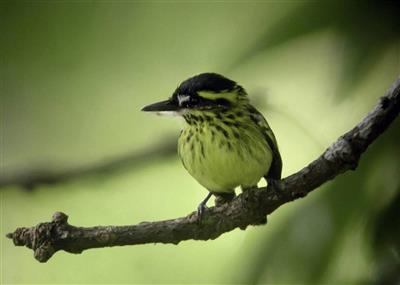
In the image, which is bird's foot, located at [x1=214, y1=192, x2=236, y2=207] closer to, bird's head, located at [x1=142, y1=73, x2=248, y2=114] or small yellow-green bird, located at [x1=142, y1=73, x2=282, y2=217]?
small yellow-green bird, located at [x1=142, y1=73, x2=282, y2=217]

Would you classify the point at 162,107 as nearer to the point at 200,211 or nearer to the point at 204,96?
the point at 204,96

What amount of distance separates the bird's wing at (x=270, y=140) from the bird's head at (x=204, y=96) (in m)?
0.03

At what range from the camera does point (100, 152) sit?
1074 millimetres

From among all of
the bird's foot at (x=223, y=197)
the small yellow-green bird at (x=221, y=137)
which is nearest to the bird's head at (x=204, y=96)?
the small yellow-green bird at (x=221, y=137)

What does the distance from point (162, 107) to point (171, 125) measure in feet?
0.26

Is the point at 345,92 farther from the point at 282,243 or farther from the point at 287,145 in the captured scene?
the point at 282,243

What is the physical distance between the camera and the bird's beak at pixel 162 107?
100 cm

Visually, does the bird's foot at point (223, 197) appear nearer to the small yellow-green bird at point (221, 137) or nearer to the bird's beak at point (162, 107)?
the small yellow-green bird at point (221, 137)

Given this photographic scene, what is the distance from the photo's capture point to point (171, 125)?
108 centimetres

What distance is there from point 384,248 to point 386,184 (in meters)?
0.11

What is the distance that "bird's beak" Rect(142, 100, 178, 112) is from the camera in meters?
1.00

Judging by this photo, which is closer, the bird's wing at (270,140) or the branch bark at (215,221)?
the branch bark at (215,221)

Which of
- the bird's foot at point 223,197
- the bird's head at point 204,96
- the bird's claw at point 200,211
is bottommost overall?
the bird's claw at point 200,211

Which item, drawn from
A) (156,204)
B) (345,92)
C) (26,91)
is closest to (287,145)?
(345,92)
